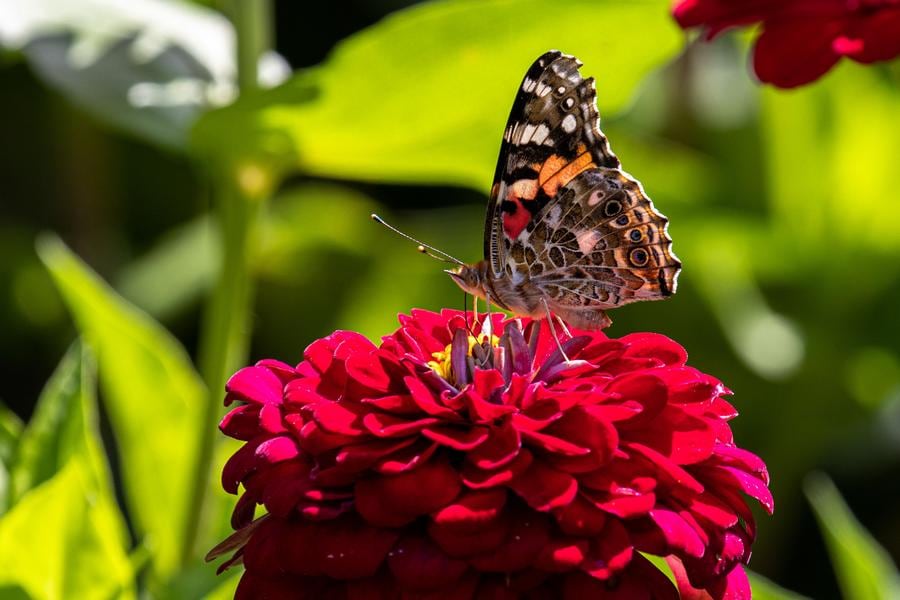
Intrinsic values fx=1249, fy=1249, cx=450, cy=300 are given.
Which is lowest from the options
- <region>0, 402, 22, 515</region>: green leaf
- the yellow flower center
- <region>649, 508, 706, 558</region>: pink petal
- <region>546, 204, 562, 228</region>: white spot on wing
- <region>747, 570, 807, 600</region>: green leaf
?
<region>0, 402, 22, 515</region>: green leaf

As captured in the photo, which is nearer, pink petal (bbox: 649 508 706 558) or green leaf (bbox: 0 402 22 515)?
pink petal (bbox: 649 508 706 558)

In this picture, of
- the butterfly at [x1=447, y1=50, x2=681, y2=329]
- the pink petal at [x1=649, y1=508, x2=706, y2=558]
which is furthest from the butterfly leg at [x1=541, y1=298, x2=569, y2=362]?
the pink petal at [x1=649, y1=508, x2=706, y2=558]

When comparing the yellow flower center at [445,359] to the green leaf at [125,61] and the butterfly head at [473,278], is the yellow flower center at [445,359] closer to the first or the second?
the butterfly head at [473,278]

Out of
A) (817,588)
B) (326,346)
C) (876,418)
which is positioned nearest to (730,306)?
(876,418)

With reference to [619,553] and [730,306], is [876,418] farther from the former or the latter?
[619,553]

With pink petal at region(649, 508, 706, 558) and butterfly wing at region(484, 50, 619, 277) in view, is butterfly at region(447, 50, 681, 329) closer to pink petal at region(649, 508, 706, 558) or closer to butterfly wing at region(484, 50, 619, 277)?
butterfly wing at region(484, 50, 619, 277)
